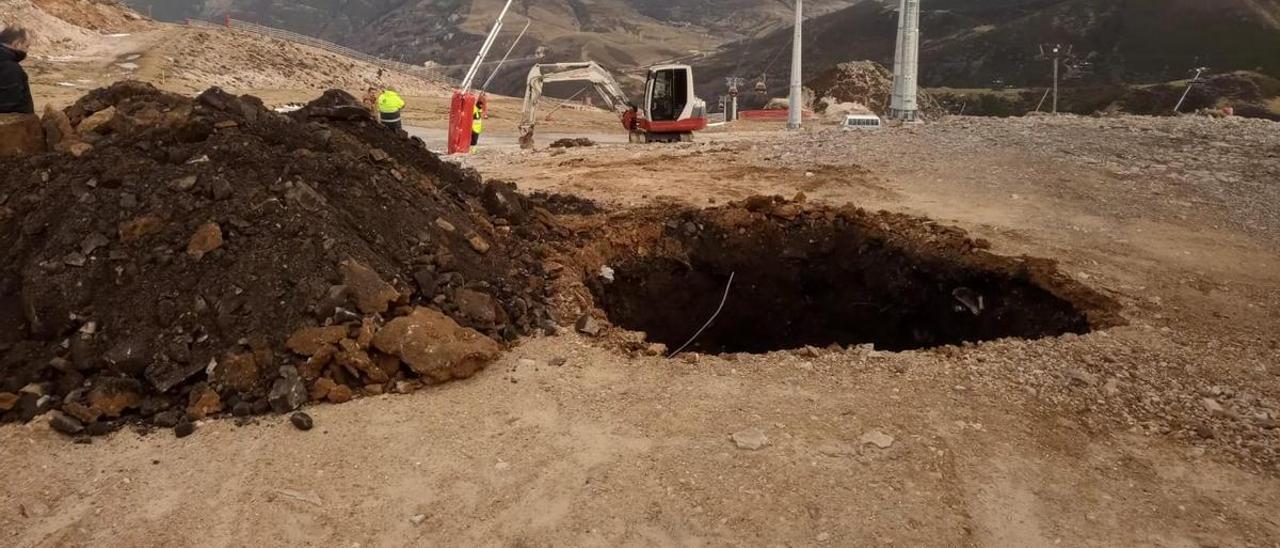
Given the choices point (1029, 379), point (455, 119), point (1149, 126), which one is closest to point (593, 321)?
point (1029, 379)

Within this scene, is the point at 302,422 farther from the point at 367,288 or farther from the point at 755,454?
the point at 755,454

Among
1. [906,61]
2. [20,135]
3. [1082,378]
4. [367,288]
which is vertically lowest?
[1082,378]

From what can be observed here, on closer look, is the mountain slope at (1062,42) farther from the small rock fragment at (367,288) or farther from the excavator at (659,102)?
the small rock fragment at (367,288)

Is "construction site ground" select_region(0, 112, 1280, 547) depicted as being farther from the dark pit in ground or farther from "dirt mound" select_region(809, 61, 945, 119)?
"dirt mound" select_region(809, 61, 945, 119)

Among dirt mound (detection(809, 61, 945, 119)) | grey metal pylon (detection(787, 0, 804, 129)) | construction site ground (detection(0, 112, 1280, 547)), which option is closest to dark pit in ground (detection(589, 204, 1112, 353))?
construction site ground (detection(0, 112, 1280, 547))

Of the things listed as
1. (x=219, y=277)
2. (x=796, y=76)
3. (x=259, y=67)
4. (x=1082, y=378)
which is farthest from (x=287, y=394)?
(x=259, y=67)

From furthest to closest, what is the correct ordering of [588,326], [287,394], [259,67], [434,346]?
[259,67], [588,326], [434,346], [287,394]

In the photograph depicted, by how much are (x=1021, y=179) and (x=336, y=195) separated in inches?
372

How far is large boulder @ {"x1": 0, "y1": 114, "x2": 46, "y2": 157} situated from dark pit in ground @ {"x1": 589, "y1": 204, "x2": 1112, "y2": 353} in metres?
4.91

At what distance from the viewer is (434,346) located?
16.3 feet

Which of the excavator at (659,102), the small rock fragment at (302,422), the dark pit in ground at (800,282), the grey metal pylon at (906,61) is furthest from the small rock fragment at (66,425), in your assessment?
the grey metal pylon at (906,61)

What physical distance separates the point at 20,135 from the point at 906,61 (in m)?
22.3

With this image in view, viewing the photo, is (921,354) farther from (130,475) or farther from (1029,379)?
(130,475)

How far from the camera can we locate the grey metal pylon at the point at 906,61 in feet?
74.4
